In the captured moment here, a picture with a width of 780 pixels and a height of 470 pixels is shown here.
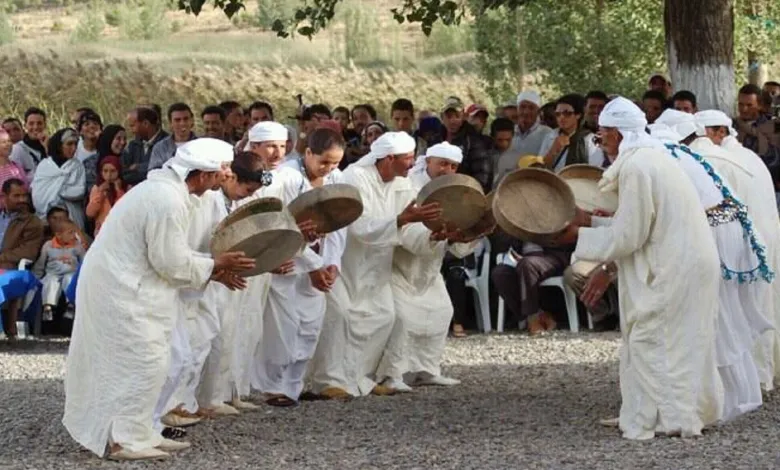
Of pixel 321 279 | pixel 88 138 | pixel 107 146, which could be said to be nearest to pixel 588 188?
pixel 321 279

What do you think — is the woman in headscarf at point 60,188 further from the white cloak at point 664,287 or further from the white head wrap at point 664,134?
the white cloak at point 664,287

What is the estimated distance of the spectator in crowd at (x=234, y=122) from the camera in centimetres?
1547

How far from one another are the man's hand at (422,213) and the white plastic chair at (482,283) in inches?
151

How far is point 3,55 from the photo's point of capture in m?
32.1

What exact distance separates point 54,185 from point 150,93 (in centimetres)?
1411

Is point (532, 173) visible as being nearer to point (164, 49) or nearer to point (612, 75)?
point (612, 75)

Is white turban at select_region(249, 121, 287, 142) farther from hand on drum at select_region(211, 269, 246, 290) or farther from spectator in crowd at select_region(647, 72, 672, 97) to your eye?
spectator in crowd at select_region(647, 72, 672, 97)

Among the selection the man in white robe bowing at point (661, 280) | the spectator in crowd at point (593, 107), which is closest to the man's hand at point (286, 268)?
the man in white robe bowing at point (661, 280)

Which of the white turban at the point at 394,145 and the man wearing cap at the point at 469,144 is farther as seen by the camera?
the man wearing cap at the point at 469,144

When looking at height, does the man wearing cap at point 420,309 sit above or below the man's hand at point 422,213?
below

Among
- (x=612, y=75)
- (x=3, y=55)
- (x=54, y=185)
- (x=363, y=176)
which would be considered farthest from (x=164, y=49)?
(x=363, y=176)

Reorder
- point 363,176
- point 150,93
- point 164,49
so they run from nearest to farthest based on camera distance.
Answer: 1. point 363,176
2. point 150,93
3. point 164,49

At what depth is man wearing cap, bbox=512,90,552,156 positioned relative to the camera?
49.6ft

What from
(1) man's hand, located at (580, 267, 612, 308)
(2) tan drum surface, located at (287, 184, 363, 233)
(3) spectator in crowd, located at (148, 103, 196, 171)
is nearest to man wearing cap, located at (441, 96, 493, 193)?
(3) spectator in crowd, located at (148, 103, 196, 171)
